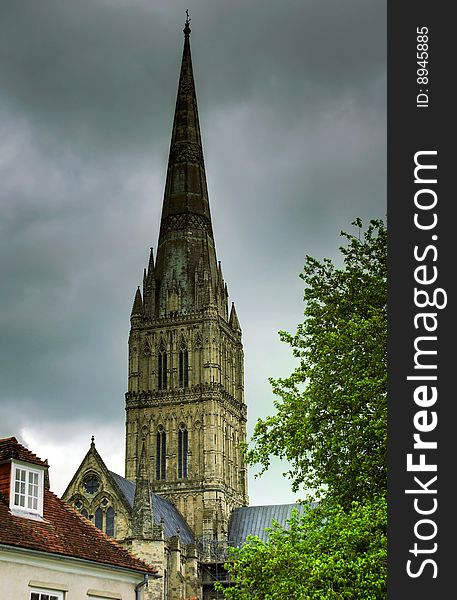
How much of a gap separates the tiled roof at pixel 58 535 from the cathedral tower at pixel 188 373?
153 feet

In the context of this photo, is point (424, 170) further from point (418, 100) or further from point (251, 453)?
point (251, 453)

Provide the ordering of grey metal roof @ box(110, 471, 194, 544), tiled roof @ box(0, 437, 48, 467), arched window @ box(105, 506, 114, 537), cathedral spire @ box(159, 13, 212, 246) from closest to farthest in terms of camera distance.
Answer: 1. tiled roof @ box(0, 437, 48, 467)
2. arched window @ box(105, 506, 114, 537)
3. grey metal roof @ box(110, 471, 194, 544)
4. cathedral spire @ box(159, 13, 212, 246)

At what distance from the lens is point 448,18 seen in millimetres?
14367

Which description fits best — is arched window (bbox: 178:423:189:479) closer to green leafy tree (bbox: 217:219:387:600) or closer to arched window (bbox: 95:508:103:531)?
arched window (bbox: 95:508:103:531)

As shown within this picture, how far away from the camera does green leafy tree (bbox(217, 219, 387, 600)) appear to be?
2108 centimetres

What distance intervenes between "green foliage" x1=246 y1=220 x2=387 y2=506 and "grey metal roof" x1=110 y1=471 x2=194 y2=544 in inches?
1509

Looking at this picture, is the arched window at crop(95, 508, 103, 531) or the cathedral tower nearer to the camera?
the arched window at crop(95, 508, 103, 531)

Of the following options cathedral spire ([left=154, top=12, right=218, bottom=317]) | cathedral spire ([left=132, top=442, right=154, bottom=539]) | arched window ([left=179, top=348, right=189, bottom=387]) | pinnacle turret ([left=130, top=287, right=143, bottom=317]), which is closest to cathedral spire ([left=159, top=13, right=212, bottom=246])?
cathedral spire ([left=154, top=12, right=218, bottom=317])

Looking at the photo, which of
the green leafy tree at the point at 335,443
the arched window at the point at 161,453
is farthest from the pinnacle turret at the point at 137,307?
the green leafy tree at the point at 335,443

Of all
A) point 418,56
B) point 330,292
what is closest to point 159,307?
point 330,292

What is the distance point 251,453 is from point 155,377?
1992 inches

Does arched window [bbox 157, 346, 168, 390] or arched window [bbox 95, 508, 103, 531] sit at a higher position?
arched window [bbox 157, 346, 168, 390]

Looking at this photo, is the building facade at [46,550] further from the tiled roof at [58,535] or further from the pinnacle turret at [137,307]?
the pinnacle turret at [137,307]

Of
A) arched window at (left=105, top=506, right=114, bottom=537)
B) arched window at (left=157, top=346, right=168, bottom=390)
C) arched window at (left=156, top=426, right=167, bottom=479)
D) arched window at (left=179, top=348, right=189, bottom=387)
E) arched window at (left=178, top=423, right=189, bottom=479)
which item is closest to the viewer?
arched window at (left=105, top=506, right=114, bottom=537)
